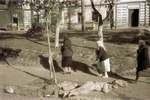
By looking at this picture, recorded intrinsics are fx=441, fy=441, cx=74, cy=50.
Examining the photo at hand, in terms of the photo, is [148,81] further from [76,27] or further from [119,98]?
[76,27]

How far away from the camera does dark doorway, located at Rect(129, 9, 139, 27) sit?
50.7 meters

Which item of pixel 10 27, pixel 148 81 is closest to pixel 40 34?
pixel 148 81

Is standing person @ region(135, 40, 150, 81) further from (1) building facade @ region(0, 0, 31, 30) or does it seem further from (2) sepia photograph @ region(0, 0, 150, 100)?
(1) building facade @ region(0, 0, 31, 30)

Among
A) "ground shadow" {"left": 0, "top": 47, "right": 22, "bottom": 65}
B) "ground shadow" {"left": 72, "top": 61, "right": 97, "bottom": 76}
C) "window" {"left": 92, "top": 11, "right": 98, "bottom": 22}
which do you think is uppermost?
"window" {"left": 92, "top": 11, "right": 98, "bottom": 22}

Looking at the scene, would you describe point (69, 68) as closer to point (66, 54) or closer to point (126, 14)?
point (66, 54)

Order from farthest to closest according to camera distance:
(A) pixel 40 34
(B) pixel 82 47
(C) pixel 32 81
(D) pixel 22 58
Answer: (A) pixel 40 34 → (B) pixel 82 47 → (D) pixel 22 58 → (C) pixel 32 81

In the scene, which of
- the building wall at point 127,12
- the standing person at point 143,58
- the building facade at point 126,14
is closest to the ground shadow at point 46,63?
the standing person at point 143,58

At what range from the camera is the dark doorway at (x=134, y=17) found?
5072 centimetres

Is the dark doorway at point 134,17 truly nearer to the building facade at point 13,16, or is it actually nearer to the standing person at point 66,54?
the building facade at point 13,16

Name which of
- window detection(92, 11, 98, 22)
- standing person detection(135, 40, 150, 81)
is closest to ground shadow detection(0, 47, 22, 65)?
standing person detection(135, 40, 150, 81)

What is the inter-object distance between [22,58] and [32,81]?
5.10 meters

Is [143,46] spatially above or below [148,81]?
above

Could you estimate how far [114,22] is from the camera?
49188 mm

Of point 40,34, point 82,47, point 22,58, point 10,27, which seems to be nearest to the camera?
point 22,58
